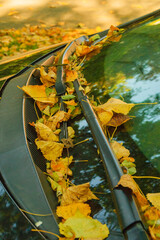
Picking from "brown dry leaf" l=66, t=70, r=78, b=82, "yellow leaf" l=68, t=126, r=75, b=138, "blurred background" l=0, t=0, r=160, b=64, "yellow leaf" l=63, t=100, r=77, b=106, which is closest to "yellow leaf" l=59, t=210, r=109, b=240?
"yellow leaf" l=68, t=126, r=75, b=138

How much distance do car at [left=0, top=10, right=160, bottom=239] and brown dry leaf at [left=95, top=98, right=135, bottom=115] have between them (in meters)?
0.04

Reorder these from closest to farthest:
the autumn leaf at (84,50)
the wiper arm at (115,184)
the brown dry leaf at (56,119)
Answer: the wiper arm at (115,184), the brown dry leaf at (56,119), the autumn leaf at (84,50)

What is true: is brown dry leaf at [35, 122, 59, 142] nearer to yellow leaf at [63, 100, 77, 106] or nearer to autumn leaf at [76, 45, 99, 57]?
yellow leaf at [63, 100, 77, 106]

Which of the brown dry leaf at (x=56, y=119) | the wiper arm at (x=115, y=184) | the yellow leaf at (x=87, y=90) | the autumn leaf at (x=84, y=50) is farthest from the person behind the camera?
the autumn leaf at (x=84, y=50)

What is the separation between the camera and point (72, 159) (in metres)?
1.23

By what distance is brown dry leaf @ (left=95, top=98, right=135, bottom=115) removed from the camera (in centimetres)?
129

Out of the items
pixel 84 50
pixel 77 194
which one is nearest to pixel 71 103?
pixel 77 194

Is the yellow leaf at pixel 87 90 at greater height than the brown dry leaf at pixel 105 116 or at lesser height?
greater

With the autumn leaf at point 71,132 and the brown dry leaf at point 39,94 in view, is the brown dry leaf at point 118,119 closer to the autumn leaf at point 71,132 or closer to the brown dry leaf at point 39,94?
the autumn leaf at point 71,132

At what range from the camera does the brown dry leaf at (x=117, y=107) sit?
50.8 inches

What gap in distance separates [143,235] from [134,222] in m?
0.05

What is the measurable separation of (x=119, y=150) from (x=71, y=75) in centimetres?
74

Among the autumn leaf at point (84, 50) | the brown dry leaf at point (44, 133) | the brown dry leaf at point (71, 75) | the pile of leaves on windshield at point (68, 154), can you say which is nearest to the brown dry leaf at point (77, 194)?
the pile of leaves on windshield at point (68, 154)

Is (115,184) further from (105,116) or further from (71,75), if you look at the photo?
(71,75)
